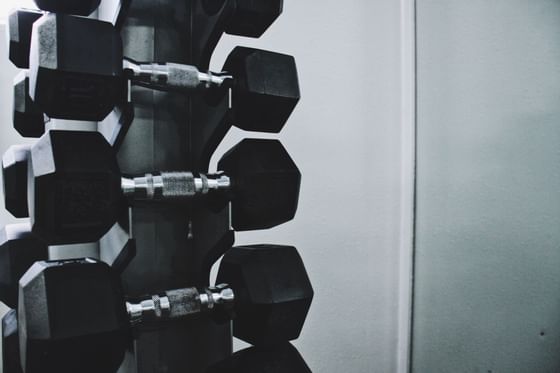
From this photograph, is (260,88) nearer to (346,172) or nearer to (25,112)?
(25,112)

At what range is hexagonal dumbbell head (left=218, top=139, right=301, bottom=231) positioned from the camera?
0.54 m

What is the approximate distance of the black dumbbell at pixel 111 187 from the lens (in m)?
0.42

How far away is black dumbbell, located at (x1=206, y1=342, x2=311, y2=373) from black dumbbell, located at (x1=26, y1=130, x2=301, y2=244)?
17 centimetres

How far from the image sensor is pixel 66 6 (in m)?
0.46

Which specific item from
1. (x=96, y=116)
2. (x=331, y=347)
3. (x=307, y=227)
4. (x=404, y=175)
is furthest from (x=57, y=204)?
(x=404, y=175)

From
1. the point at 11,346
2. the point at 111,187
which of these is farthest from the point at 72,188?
the point at 11,346

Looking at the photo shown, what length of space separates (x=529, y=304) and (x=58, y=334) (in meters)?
1.24

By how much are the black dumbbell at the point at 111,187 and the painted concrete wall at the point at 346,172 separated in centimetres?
70

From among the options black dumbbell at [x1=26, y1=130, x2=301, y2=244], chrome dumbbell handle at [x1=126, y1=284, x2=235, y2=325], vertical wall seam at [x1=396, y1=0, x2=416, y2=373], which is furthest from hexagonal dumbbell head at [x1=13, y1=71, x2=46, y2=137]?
vertical wall seam at [x1=396, y1=0, x2=416, y2=373]

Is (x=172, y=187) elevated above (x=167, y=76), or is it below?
below

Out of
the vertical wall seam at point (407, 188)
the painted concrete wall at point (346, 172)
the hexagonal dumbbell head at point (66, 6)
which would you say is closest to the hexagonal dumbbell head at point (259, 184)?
the hexagonal dumbbell head at point (66, 6)

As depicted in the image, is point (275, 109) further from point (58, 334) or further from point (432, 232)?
point (432, 232)

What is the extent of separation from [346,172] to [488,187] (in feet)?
1.46

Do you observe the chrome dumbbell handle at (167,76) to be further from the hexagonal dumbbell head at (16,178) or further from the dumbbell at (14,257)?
the dumbbell at (14,257)
